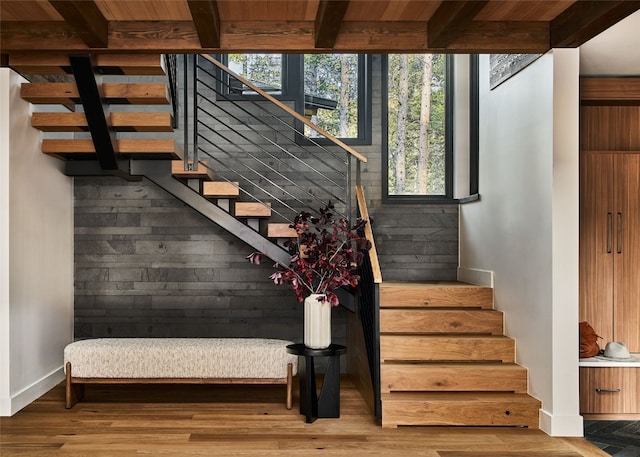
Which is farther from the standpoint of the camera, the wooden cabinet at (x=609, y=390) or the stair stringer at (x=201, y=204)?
the stair stringer at (x=201, y=204)

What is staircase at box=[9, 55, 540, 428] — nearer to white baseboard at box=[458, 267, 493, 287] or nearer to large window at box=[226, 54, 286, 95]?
white baseboard at box=[458, 267, 493, 287]

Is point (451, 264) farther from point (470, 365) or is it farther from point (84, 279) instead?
point (84, 279)

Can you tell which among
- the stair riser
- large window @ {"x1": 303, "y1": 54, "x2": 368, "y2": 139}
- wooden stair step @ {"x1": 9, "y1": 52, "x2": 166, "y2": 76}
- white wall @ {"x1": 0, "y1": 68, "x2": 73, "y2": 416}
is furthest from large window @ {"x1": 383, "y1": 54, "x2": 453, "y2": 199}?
white wall @ {"x1": 0, "y1": 68, "x2": 73, "y2": 416}

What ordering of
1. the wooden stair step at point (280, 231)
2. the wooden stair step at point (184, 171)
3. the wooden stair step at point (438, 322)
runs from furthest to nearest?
the wooden stair step at point (280, 231), the wooden stair step at point (184, 171), the wooden stair step at point (438, 322)

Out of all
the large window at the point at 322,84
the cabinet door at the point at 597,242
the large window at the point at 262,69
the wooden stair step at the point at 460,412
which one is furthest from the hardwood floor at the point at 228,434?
the large window at the point at 262,69

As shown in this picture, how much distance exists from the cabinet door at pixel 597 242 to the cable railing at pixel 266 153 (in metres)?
2.20

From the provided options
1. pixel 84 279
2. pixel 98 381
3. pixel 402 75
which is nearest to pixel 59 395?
pixel 98 381

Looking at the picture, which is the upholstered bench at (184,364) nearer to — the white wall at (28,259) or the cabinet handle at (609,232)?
the white wall at (28,259)

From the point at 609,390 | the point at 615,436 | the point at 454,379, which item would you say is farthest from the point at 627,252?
the point at 454,379

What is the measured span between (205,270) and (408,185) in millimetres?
2118

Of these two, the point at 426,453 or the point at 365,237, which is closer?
the point at 426,453

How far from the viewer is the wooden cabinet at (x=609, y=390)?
15.4 feet

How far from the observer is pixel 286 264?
18.8 ft

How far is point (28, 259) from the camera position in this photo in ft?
17.3
